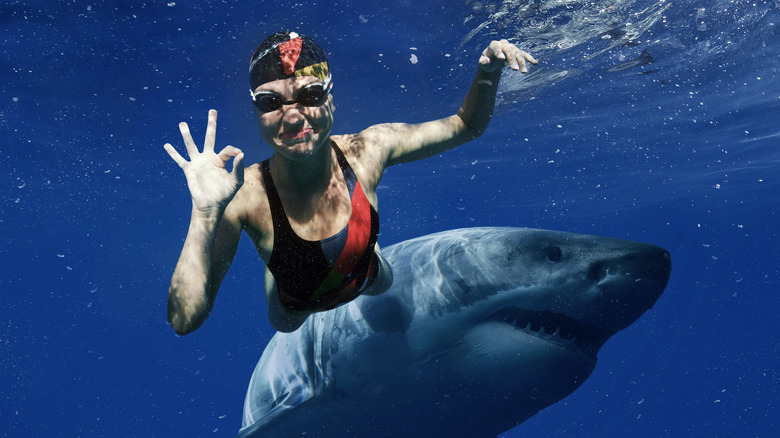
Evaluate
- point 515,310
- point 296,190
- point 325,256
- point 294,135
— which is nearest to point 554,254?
point 515,310

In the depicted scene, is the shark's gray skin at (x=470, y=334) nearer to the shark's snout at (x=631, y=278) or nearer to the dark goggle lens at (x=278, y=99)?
the shark's snout at (x=631, y=278)

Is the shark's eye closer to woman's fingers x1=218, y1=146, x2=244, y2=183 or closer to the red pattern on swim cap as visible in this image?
the red pattern on swim cap

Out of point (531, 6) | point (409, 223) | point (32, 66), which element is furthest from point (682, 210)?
point (32, 66)

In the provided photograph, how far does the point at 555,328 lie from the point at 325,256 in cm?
181

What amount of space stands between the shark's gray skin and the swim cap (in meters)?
1.84

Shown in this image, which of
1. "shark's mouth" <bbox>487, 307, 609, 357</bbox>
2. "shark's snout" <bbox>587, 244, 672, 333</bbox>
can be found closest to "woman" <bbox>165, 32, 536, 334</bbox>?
"shark's mouth" <bbox>487, 307, 609, 357</bbox>

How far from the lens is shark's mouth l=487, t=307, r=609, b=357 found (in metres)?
3.83

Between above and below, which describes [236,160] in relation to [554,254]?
above

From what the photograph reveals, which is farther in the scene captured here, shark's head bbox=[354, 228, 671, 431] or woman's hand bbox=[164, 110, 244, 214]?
shark's head bbox=[354, 228, 671, 431]

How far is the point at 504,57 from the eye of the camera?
3.30 metres

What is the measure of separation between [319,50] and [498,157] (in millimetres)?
20049

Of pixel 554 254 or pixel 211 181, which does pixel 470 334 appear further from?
pixel 211 181

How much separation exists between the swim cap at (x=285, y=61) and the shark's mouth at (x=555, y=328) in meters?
2.13

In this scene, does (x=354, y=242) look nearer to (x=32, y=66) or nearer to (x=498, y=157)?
(x=32, y=66)
